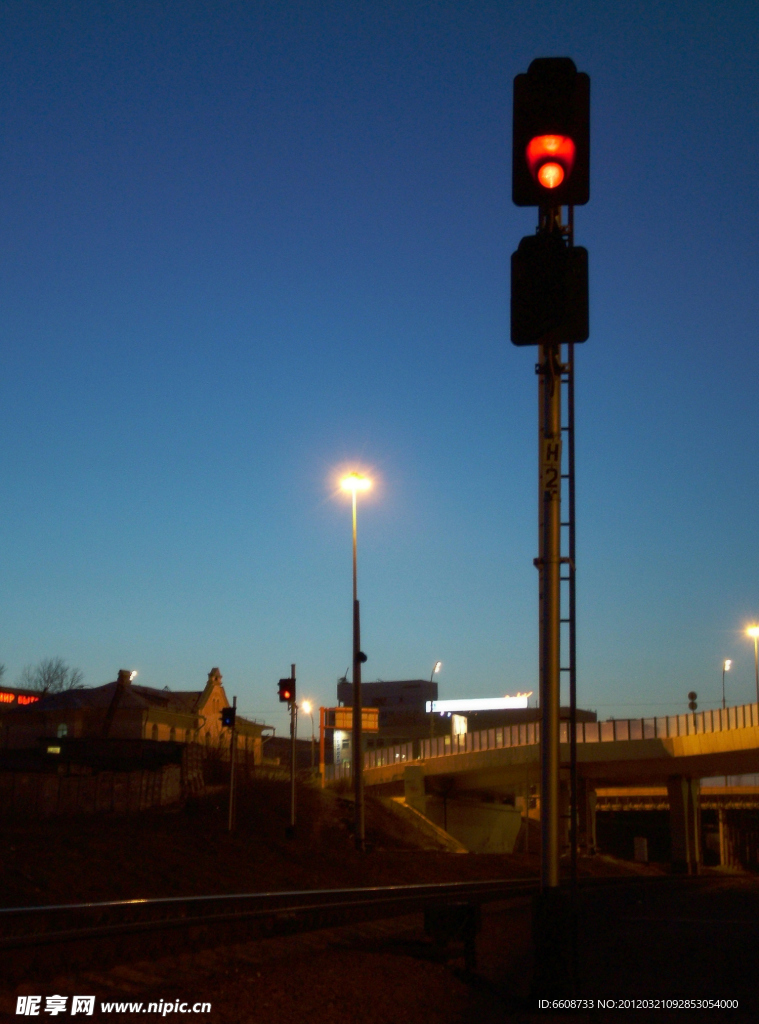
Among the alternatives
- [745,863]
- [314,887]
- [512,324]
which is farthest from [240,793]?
[745,863]

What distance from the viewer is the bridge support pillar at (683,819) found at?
57969 millimetres

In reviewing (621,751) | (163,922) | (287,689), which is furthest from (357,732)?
(621,751)

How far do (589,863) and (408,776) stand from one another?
41.2 feet

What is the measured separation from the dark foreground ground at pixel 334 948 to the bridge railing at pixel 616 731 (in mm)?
13568

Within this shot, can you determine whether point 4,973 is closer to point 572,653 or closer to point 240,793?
point 572,653

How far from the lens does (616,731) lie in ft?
177

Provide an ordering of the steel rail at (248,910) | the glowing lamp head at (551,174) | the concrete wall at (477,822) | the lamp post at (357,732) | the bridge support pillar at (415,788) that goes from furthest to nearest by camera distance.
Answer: the concrete wall at (477,822) → the bridge support pillar at (415,788) → the lamp post at (357,732) → the steel rail at (248,910) → the glowing lamp head at (551,174)

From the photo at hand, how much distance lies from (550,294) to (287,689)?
24.1 metres

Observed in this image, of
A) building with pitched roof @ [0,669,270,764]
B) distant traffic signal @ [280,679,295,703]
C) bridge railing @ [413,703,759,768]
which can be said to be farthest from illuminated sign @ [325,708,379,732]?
distant traffic signal @ [280,679,295,703]

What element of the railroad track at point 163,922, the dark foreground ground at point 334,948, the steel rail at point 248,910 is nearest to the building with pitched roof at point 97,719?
the dark foreground ground at point 334,948

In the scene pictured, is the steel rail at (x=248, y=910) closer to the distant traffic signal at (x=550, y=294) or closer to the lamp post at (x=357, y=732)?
the lamp post at (x=357, y=732)

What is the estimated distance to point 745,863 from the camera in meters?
82.8

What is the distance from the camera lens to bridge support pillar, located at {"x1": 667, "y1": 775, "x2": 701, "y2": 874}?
57969 mm

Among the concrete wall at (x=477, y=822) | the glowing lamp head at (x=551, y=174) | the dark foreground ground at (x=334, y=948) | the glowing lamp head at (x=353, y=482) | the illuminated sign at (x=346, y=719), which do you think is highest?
the glowing lamp head at (x=353, y=482)
